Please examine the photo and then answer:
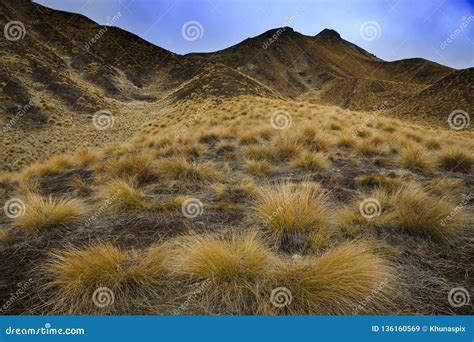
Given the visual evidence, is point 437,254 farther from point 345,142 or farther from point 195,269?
point 345,142

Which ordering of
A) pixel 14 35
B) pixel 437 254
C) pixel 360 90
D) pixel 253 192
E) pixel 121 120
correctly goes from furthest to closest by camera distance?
1. pixel 360 90
2. pixel 14 35
3. pixel 121 120
4. pixel 253 192
5. pixel 437 254

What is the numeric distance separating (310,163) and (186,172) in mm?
2361

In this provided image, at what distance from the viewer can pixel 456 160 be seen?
6566 millimetres

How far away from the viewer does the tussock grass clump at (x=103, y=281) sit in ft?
8.07

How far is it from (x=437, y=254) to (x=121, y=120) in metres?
28.2

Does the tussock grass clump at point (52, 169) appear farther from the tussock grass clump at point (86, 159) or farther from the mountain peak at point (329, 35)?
the mountain peak at point (329, 35)

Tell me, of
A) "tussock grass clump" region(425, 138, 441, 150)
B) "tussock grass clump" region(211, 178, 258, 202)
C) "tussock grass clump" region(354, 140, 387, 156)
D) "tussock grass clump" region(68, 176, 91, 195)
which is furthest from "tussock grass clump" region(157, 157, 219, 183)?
"tussock grass clump" region(425, 138, 441, 150)

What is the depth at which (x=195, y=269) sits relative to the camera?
2.71m

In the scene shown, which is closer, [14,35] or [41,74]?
[41,74]

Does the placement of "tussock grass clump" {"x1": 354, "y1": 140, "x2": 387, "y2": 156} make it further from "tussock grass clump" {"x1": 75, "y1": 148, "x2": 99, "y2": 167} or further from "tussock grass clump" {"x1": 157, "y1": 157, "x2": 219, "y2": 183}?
"tussock grass clump" {"x1": 75, "y1": 148, "x2": 99, "y2": 167}

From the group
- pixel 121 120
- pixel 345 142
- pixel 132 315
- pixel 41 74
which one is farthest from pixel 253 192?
pixel 41 74

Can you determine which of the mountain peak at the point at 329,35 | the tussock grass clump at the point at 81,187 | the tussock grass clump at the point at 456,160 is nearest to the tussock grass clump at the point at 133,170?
the tussock grass clump at the point at 81,187

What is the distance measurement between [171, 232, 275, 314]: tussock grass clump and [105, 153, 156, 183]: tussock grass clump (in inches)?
120

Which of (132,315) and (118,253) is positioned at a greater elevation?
(118,253)
